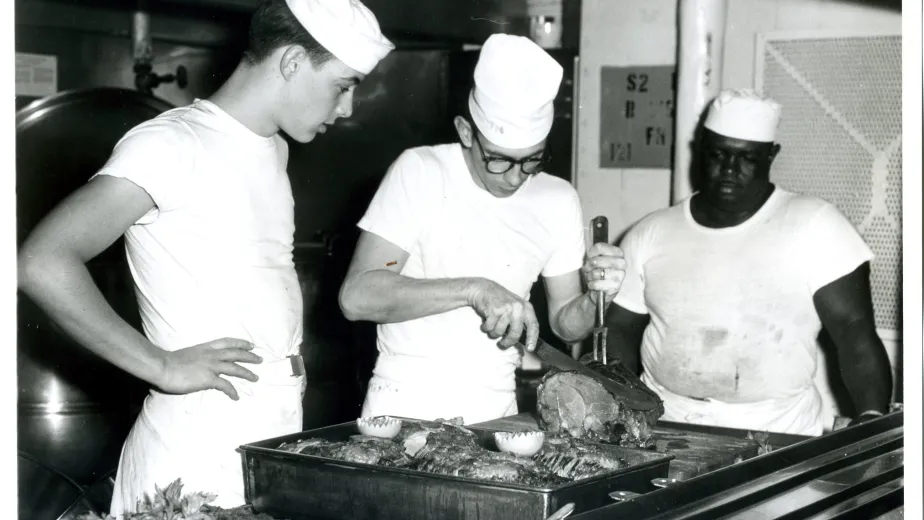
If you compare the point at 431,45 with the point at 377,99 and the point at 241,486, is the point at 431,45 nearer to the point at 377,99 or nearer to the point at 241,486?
the point at 377,99

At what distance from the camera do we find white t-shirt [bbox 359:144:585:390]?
116 inches

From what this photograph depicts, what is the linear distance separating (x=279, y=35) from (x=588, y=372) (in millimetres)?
1250

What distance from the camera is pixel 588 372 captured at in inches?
110

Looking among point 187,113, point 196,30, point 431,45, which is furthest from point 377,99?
point 187,113

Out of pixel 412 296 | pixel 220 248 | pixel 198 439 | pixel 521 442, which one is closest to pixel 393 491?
pixel 521 442

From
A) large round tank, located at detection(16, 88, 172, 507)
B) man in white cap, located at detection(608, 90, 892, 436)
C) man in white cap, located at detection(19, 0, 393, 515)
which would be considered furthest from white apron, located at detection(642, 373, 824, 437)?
large round tank, located at detection(16, 88, 172, 507)

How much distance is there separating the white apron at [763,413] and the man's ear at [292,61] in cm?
208

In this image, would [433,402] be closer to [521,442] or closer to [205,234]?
[521,442]

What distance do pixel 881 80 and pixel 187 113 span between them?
3.15m

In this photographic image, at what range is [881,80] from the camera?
14.0ft

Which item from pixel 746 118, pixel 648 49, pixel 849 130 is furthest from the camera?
pixel 648 49

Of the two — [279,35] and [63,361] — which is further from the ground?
[279,35]

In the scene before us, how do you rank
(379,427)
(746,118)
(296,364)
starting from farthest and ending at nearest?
(746,118), (296,364), (379,427)

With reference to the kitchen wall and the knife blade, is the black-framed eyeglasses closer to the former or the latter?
A: the knife blade
